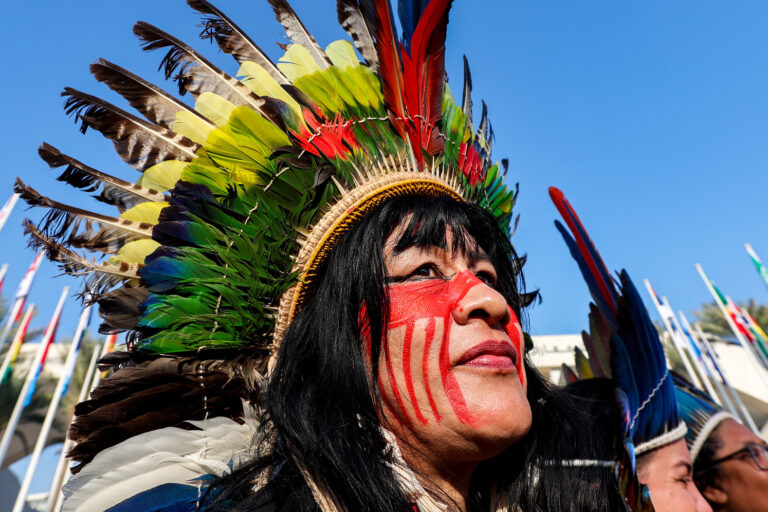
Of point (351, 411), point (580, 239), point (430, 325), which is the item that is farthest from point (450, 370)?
point (580, 239)

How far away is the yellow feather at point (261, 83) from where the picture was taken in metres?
2.38

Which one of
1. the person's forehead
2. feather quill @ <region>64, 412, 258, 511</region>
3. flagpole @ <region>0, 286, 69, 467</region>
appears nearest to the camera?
feather quill @ <region>64, 412, 258, 511</region>

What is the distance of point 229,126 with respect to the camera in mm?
2295

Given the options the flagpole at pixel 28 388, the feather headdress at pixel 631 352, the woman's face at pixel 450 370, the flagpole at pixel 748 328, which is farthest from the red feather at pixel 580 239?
the flagpole at pixel 748 328

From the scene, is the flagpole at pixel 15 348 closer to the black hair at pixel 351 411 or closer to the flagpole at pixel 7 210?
the flagpole at pixel 7 210

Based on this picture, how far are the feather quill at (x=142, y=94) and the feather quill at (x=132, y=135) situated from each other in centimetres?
7

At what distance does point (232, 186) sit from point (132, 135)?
562 mm

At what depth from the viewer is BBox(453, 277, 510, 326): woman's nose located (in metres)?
1.91

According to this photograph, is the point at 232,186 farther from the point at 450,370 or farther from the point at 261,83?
the point at 450,370

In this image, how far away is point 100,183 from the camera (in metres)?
2.37

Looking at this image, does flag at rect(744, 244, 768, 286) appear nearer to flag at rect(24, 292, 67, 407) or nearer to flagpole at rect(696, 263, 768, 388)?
flagpole at rect(696, 263, 768, 388)

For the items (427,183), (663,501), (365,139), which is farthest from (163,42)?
(663,501)

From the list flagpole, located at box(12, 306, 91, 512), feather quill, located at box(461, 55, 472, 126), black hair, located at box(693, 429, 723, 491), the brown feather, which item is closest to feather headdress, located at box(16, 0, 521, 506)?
the brown feather

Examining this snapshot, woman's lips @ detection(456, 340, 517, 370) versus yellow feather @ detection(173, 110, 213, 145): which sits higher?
yellow feather @ detection(173, 110, 213, 145)
